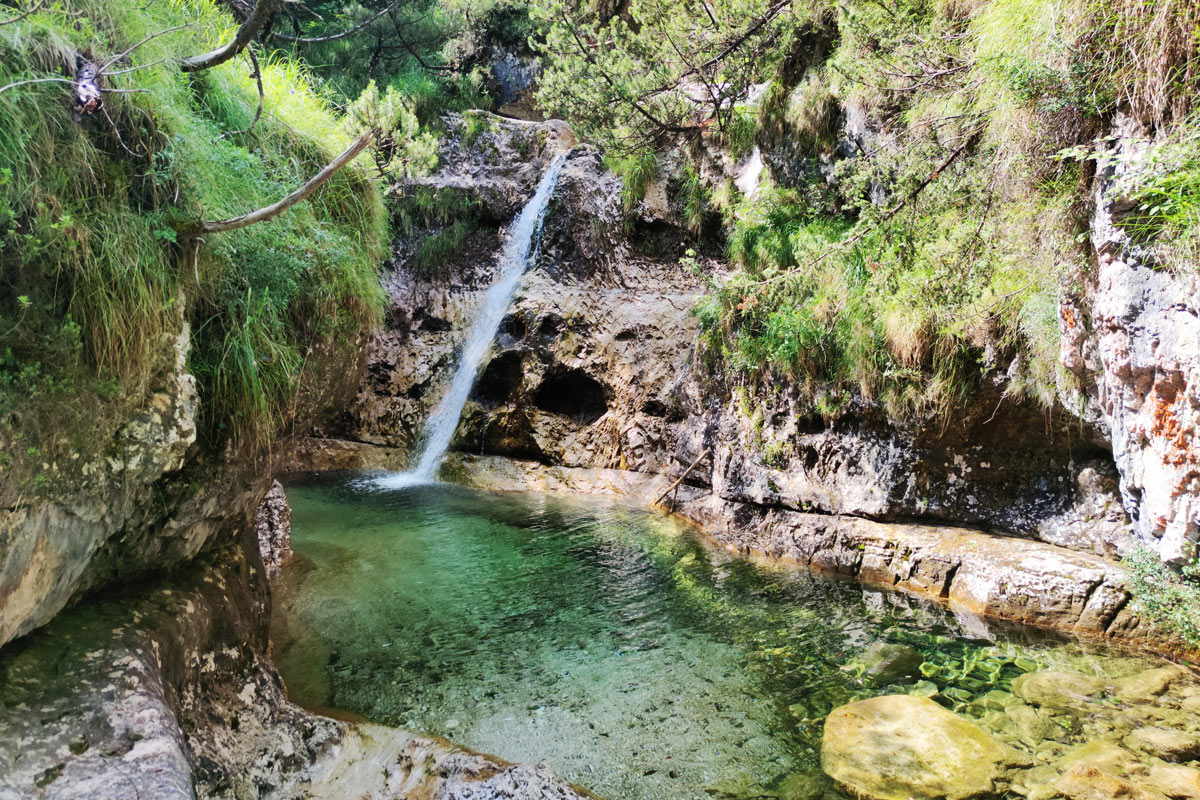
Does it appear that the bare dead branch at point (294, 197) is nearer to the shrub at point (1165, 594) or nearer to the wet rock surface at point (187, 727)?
the wet rock surface at point (187, 727)

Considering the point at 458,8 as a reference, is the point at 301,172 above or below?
below

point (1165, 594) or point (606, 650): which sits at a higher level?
point (1165, 594)

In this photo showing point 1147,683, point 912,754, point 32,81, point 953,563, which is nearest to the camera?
point 32,81

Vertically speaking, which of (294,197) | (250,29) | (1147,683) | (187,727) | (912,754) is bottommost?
(187,727)

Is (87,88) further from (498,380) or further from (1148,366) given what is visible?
(498,380)

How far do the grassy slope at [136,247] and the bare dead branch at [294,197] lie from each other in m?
0.12

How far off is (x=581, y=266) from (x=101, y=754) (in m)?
10.7

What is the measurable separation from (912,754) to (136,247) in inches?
167

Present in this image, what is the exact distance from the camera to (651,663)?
454cm

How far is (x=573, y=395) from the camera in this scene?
38.6ft

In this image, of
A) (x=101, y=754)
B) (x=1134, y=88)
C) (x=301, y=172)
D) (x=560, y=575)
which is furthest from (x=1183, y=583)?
(x=301, y=172)

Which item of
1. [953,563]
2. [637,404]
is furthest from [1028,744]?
[637,404]

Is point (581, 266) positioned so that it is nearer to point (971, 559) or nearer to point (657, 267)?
point (657, 267)

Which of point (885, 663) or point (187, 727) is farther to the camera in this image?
point (885, 663)
